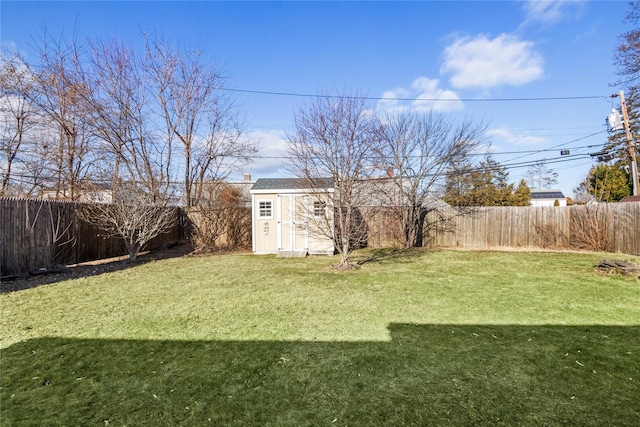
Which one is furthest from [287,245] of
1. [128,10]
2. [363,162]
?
[128,10]

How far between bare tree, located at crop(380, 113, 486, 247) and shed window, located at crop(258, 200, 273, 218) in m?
4.86

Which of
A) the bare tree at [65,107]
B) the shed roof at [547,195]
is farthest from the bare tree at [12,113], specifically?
the shed roof at [547,195]

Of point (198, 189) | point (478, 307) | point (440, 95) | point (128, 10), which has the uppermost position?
point (128, 10)

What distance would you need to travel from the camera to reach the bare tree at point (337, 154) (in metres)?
6.98

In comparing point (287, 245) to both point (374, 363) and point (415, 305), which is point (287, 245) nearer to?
point (415, 305)

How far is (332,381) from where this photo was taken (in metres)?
2.44

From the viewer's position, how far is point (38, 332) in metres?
3.43

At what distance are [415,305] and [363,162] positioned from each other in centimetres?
373

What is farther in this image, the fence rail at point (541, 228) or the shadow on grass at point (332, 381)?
the fence rail at point (541, 228)

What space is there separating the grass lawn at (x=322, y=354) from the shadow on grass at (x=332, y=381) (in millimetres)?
14

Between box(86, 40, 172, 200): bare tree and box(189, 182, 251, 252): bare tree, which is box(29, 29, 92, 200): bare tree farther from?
box(189, 182, 251, 252): bare tree

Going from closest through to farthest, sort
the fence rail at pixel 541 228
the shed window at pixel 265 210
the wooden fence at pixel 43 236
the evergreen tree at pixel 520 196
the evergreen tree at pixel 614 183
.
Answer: the wooden fence at pixel 43 236 < the fence rail at pixel 541 228 < the shed window at pixel 265 210 < the evergreen tree at pixel 614 183 < the evergreen tree at pixel 520 196

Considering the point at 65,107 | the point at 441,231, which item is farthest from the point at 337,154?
the point at 65,107

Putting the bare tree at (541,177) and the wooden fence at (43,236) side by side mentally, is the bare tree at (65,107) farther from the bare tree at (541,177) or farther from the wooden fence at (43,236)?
the bare tree at (541,177)
